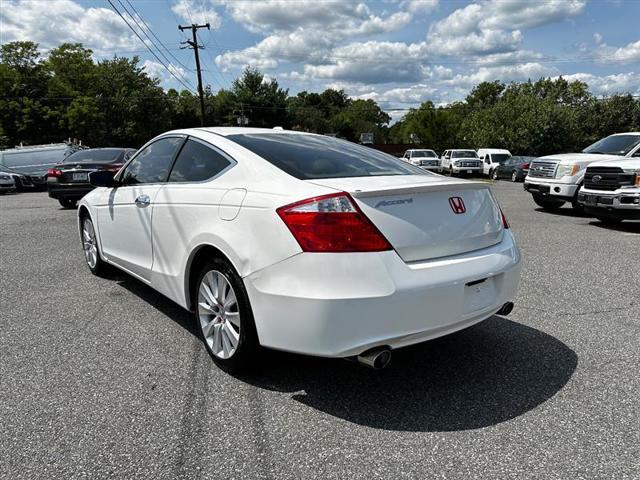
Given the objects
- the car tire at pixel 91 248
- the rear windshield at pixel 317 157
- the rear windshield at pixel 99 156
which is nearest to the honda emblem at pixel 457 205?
the rear windshield at pixel 317 157

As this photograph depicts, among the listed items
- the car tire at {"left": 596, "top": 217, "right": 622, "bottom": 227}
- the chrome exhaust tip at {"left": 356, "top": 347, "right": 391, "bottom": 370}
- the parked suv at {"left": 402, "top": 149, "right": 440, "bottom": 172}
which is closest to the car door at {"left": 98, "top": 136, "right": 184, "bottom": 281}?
the chrome exhaust tip at {"left": 356, "top": 347, "right": 391, "bottom": 370}

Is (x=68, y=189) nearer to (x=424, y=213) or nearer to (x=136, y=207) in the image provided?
(x=136, y=207)

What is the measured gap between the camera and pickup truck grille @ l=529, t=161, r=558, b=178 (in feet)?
37.5

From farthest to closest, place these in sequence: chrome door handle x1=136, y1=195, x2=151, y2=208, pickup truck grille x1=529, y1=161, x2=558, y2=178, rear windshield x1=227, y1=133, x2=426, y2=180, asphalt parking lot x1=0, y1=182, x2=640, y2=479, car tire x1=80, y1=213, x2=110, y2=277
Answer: pickup truck grille x1=529, y1=161, x2=558, y2=178
car tire x1=80, y1=213, x2=110, y2=277
chrome door handle x1=136, y1=195, x2=151, y2=208
rear windshield x1=227, y1=133, x2=426, y2=180
asphalt parking lot x1=0, y1=182, x2=640, y2=479

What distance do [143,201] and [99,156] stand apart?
9.52 metres

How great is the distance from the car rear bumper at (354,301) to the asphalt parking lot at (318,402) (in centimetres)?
43

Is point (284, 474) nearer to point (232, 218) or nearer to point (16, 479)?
point (16, 479)

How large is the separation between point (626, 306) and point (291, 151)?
3.36 m

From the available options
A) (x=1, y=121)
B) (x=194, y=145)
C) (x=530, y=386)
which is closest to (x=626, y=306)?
(x=530, y=386)

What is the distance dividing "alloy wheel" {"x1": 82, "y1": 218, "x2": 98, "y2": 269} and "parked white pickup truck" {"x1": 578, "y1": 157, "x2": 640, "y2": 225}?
833 cm

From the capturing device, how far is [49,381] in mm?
3129

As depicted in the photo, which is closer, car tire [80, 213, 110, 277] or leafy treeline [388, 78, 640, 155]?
car tire [80, 213, 110, 277]

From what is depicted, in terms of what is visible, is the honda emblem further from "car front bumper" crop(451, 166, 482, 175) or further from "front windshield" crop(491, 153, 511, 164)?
"front windshield" crop(491, 153, 511, 164)

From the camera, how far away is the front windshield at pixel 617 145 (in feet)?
Answer: 34.7
